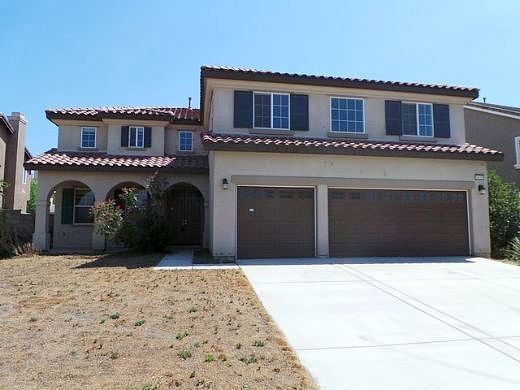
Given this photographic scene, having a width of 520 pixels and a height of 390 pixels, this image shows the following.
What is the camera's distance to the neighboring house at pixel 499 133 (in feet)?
69.2

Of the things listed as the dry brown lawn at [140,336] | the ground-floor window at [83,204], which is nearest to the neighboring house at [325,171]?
the ground-floor window at [83,204]

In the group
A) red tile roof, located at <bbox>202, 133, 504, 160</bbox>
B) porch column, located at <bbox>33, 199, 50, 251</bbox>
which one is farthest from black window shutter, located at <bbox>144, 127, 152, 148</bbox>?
red tile roof, located at <bbox>202, 133, 504, 160</bbox>

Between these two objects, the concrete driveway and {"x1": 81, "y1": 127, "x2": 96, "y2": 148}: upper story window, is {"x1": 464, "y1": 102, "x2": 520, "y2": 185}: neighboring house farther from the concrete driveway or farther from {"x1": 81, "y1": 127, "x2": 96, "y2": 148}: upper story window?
{"x1": 81, "y1": 127, "x2": 96, "y2": 148}: upper story window

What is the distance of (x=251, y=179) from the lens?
12.7 meters

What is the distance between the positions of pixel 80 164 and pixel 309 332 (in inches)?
500

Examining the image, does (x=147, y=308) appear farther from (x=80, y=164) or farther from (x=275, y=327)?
(x=80, y=164)

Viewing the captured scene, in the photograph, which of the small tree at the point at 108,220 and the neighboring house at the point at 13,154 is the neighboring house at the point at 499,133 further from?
the neighboring house at the point at 13,154

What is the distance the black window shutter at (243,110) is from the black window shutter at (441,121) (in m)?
6.96

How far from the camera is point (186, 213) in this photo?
18.2m

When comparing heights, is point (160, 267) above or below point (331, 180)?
below

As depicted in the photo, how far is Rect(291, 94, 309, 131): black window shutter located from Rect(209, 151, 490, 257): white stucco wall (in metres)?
1.51

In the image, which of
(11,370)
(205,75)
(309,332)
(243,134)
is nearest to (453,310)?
(309,332)

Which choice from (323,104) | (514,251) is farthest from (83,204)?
(514,251)

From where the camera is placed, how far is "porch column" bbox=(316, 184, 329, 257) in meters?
13.0
